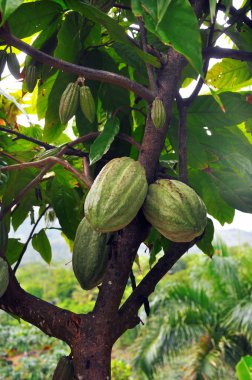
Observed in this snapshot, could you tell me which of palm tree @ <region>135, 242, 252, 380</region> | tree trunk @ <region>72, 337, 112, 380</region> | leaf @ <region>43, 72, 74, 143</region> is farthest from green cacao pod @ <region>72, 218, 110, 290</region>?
palm tree @ <region>135, 242, 252, 380</region>

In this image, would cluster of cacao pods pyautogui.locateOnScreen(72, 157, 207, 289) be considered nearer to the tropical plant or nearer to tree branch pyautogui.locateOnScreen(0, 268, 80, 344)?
the tropical plant

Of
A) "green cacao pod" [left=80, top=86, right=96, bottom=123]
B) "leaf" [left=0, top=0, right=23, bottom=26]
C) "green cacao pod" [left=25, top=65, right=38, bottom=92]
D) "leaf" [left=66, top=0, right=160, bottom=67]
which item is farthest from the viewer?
"green cacao pod" [left=25, top=65, right=38, bottom=92]

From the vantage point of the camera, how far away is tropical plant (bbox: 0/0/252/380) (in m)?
0.70

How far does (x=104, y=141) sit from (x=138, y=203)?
0.12 m

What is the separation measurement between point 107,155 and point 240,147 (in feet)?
0.79

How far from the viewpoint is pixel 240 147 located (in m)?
0.95

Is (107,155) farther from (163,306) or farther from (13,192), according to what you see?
(163,306)

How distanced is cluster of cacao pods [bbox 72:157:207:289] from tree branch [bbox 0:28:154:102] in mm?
102

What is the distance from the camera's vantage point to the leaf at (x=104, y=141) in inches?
29.5

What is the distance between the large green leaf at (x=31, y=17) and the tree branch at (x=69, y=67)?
193 mm

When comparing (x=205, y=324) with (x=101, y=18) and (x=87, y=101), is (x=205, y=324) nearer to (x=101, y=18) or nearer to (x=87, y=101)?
(x=87, y=101)

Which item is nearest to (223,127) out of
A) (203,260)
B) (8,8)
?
(8,8)

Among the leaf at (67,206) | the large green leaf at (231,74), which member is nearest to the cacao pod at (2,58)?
the leaf at (67,206)

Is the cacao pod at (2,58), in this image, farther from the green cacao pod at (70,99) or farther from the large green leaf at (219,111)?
the large green leaf at (219,111)
